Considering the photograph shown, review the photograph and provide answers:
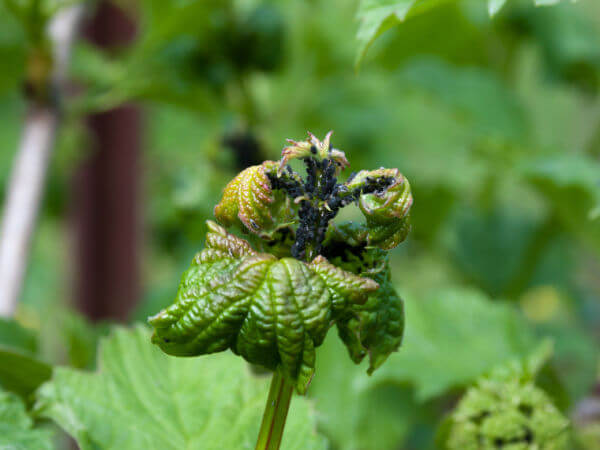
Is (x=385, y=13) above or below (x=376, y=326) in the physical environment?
above

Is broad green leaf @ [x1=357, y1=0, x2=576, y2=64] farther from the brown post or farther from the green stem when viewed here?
the brown post

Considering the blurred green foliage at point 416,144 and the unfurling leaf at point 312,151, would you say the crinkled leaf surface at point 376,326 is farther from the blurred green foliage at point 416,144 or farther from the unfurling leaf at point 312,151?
the blurred green foliage at point 416,144

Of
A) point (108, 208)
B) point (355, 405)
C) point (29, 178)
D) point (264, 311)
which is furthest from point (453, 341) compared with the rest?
point (108, 208)

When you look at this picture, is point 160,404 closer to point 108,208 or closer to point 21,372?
point 21,372

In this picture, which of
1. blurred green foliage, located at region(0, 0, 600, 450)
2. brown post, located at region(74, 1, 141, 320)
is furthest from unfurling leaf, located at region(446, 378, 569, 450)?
brown post, located at region(74, 1, 141, 320)

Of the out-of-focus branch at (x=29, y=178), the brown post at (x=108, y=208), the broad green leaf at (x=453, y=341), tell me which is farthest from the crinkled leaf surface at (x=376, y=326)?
the brown post at (x=108, y=208)

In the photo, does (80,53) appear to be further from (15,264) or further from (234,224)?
(234,224)
